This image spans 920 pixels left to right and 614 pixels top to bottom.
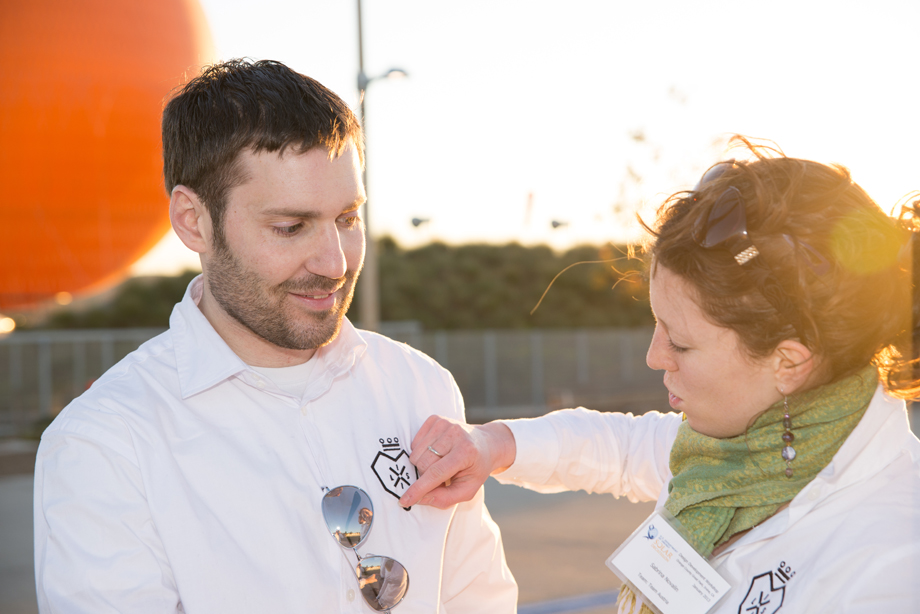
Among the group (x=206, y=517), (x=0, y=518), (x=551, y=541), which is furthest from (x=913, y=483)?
(x=0, y=518)

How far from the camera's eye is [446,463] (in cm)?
221

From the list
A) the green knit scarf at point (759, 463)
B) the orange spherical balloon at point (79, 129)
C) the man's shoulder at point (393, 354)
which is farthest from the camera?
the orange spherical balloon at point (79, 129)

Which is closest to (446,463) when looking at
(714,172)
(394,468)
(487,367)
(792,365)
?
(394,468)

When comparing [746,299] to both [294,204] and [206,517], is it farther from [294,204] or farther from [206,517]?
[206,517]

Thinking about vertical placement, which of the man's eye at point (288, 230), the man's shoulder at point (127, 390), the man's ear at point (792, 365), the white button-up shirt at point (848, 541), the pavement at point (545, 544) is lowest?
the pavement at point (545, 544)

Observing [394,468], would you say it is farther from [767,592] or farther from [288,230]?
[767,592]

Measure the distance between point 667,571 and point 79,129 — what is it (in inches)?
322

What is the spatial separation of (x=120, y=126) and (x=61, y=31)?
109cm

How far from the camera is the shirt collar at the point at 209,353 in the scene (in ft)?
6.76

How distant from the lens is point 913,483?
170 cm

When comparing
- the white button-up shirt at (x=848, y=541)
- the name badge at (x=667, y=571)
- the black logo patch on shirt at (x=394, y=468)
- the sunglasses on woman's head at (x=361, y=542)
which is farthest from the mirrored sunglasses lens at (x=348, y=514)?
the white button-up shirt at (x=848, y=541)

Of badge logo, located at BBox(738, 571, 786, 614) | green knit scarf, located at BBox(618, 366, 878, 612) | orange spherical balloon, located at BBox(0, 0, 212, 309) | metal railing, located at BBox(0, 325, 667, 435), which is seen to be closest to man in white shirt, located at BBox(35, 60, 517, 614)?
green knit scarf, located at BBox(618, 366, 878, 612)

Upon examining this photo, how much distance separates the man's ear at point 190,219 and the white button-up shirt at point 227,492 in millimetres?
181

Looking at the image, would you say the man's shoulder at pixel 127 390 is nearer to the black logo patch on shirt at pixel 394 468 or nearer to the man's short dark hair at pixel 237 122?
the man's short dark hair at pixel 237 122
